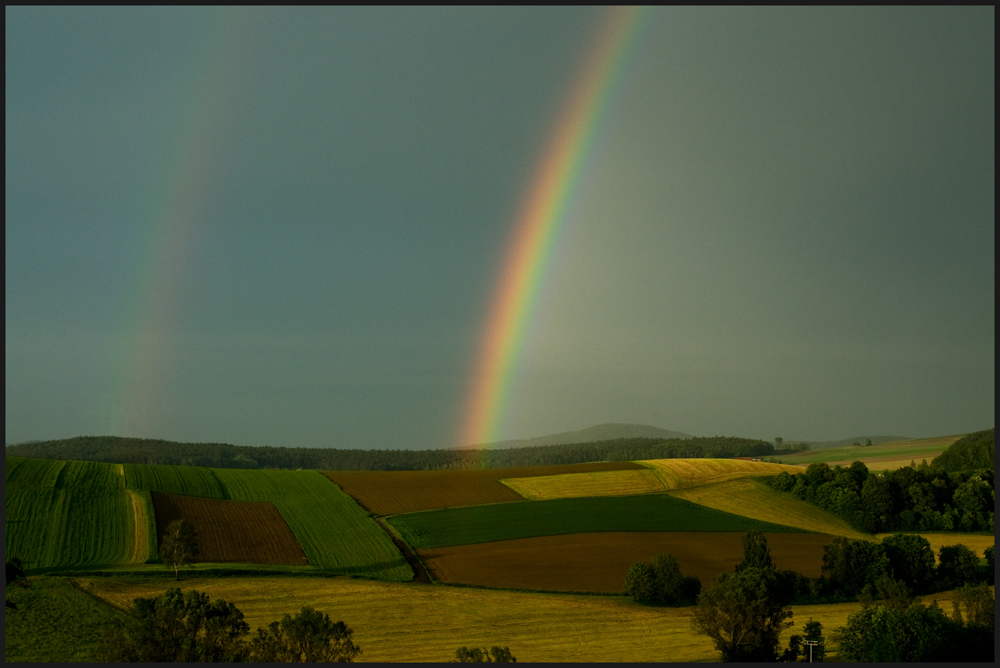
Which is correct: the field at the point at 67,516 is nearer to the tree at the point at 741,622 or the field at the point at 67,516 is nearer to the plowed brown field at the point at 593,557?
the plowed brown field at the point at 593,557

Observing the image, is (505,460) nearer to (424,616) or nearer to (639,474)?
(639,474)

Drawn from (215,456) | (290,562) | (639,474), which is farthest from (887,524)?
(215,456)

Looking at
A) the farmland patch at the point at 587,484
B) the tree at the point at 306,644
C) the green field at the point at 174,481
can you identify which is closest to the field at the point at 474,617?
the tree at the point at 306,644

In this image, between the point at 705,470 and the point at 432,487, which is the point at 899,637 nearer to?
the point at 432,487

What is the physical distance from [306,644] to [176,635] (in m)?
5.42

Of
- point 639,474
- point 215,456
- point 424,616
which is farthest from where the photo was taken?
point 215,456

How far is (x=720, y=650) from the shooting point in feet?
127

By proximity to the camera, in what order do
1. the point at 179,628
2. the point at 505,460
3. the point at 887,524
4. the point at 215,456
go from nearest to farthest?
the point at 179,628 → the point at 887,524 → the point at 215,456 → the point at 505,460

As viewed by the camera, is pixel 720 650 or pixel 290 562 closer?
pixel 720 650

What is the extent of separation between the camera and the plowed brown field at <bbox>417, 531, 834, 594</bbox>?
55.7 metres

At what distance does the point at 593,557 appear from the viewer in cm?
6156

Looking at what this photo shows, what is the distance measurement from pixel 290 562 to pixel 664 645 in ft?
103

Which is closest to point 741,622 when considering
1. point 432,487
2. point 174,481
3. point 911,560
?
point 911,560

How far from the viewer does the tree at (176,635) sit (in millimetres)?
29155
